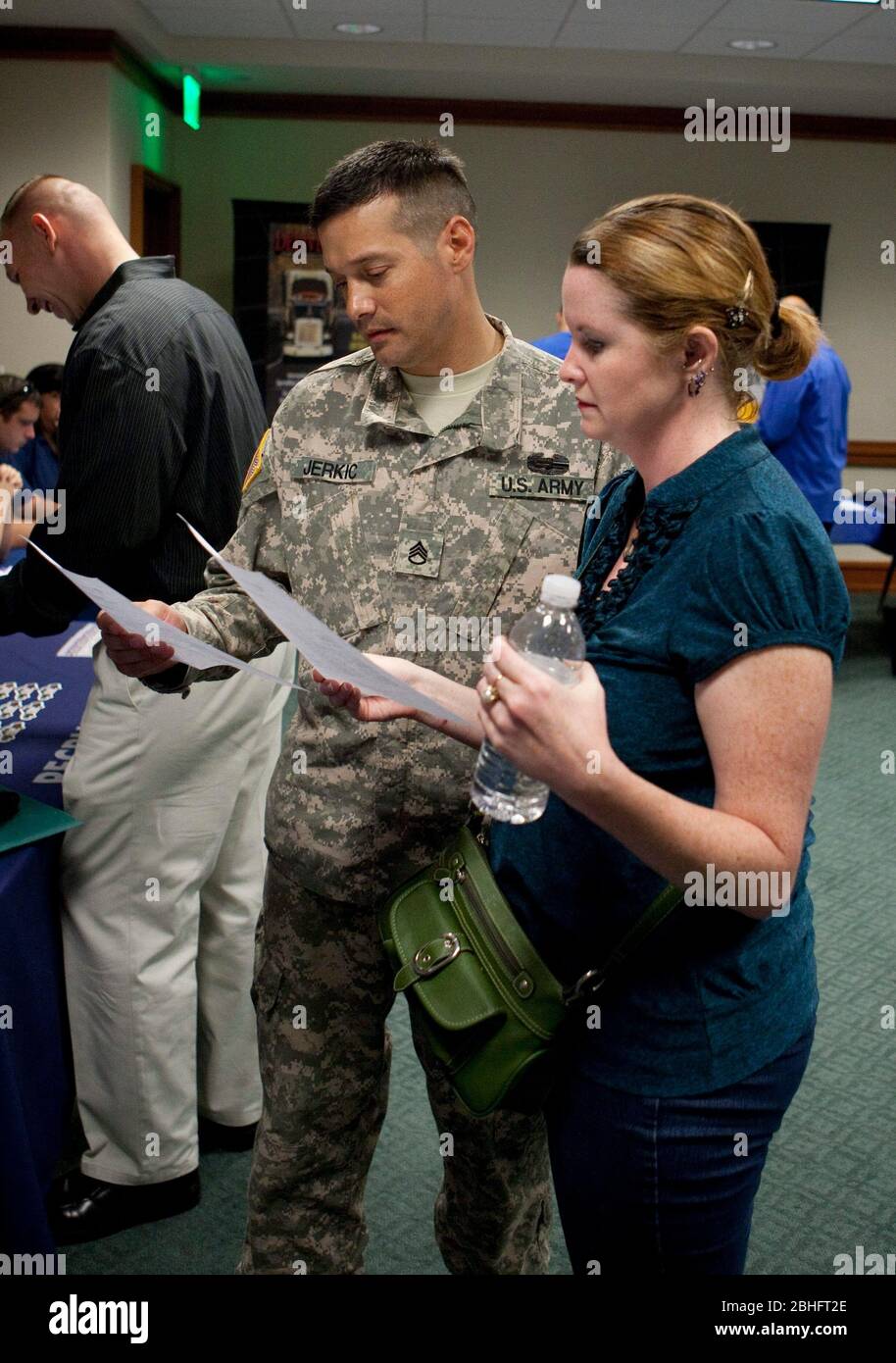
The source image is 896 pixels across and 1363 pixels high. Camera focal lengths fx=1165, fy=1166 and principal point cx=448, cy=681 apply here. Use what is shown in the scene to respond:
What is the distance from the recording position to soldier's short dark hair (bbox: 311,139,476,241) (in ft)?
4.56

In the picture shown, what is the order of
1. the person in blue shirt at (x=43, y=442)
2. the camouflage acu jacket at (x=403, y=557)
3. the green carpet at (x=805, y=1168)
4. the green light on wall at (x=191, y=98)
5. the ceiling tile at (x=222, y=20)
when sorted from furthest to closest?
1. the green light on wall at (x=191, y=98)
2. the ceiling tile at (x=222, y=20)
3. the person in blue shirt at (x=43, y=442)
4. the green carpet at (x=805, y=1168)
5. the camouflage acu jacket at (x=403, y=557)

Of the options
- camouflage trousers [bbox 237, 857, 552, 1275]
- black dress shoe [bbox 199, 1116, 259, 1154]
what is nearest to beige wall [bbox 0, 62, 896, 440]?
black dress shoe [bbox 199, 1116, 259, 1154]

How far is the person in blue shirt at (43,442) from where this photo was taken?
4.66m

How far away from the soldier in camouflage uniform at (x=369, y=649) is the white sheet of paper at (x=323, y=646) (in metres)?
0.40

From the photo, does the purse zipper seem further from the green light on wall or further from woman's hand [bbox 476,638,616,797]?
the green light on wall

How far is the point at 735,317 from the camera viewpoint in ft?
3.31

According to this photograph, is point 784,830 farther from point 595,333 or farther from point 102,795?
point 102,795

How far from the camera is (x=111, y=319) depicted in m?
1.86

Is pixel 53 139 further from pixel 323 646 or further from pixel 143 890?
pixel 323 646

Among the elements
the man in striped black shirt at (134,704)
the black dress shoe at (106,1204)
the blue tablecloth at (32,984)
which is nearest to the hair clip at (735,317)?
the man in striped black shirt at (134,704)

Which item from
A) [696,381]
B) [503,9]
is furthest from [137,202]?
[696,381]

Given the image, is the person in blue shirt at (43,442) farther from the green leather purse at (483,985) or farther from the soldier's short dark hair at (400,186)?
the green leather purse at (483,985)

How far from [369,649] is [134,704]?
0.64 m
